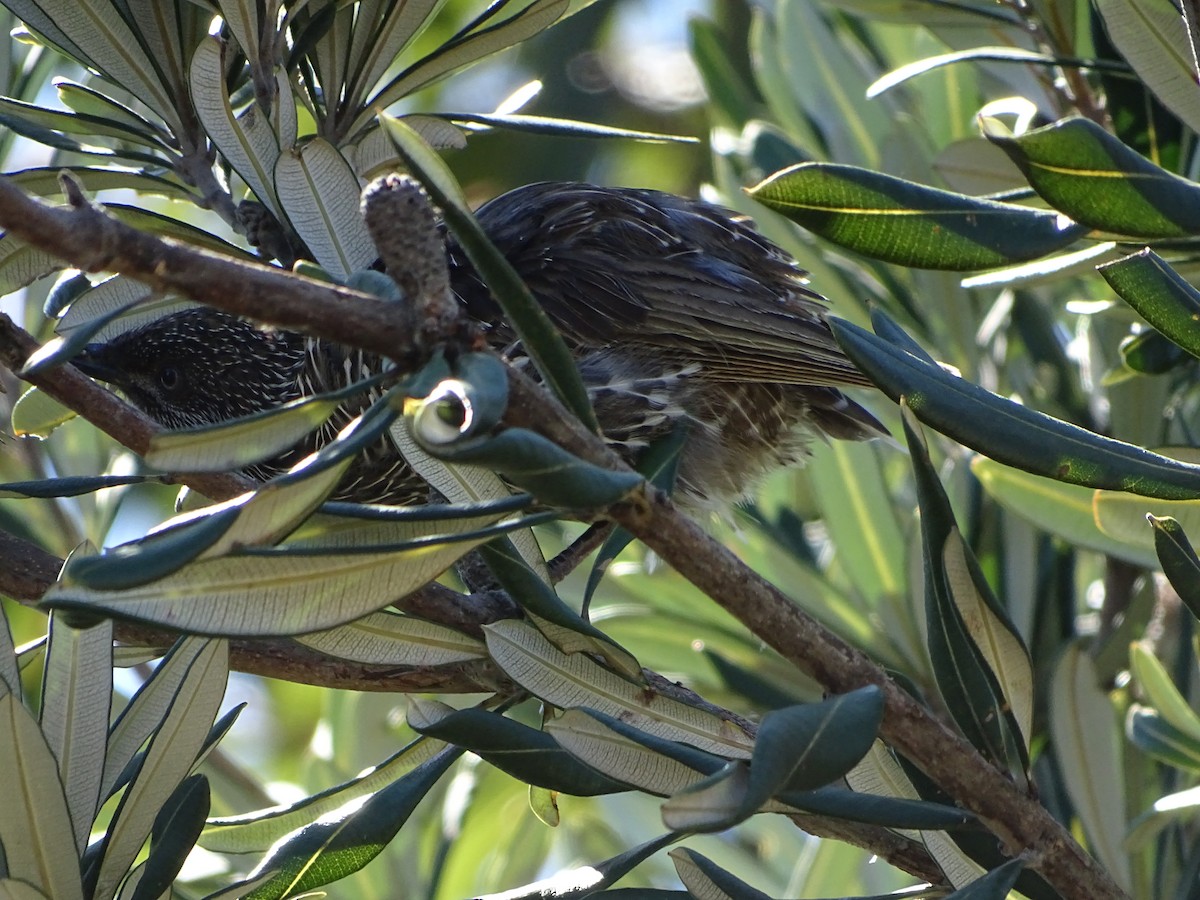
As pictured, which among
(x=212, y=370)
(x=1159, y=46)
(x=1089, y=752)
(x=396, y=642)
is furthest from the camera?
(x=212, y=370)

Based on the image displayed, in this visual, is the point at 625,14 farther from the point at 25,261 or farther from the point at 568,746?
the point at 568,746

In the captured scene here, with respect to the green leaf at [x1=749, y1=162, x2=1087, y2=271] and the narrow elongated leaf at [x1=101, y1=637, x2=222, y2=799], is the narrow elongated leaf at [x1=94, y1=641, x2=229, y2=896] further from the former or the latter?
the green leaf at [x1=749, y1=162, x2=1087, y2=271]

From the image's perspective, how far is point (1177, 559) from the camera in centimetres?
123

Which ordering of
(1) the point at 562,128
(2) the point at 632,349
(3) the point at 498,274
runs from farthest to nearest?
(2) the point at 632,349
(1) the point at 562,128
(3) the point at 498,274

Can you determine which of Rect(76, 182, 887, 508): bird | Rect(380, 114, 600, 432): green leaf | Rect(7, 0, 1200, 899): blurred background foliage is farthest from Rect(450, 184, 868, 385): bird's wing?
Rect(380, 114, 600, 432): green leaf

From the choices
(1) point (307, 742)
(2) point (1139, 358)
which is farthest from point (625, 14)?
(2) point (1139, 358)

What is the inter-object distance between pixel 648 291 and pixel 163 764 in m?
1.49

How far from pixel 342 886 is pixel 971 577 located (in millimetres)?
1856

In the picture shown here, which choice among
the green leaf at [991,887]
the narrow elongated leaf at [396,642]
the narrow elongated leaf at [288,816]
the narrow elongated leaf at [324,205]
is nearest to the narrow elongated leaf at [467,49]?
the narrow elongated leaf at [324,205]

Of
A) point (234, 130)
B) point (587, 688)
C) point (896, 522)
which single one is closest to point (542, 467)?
point (587, 688)

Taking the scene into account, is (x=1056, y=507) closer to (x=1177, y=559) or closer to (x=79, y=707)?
(x=1177, y=559)

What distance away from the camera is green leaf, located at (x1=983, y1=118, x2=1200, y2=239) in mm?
1181

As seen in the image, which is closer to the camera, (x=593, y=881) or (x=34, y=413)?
(x=593, y=881)

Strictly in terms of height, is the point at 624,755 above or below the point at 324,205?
below
